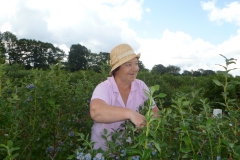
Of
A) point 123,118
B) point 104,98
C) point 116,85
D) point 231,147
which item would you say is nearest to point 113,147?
point 123,118

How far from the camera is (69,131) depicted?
9.11 ft

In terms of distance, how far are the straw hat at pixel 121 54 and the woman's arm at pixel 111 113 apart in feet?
1.64

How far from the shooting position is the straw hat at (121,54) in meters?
2.63

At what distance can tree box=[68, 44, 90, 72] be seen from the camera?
183 ft

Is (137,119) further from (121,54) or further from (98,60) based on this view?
(98,60)

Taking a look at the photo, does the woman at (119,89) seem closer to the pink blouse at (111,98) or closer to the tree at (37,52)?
the pink blouse at (111,98)

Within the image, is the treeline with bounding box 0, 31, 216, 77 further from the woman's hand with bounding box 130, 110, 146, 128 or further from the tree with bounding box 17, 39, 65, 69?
the woman's hand with bounding box 130, 110, 146, 128

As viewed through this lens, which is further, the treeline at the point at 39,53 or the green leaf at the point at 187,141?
the treeline at the point at 39,53

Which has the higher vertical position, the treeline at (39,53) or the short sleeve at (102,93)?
the treeline at (39,53)

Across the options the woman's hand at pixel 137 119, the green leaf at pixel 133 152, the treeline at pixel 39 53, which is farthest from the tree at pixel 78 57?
the green leaf at pixel 133 152

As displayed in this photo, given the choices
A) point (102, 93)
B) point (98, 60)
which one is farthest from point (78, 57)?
point (102, 93)

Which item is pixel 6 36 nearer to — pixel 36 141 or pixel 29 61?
pixel 29 61

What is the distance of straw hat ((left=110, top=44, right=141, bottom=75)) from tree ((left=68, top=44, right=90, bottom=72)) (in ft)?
172

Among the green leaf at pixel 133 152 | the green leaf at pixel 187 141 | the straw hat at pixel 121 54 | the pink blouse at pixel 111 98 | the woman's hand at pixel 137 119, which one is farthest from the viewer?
the straw hat at pixel 121 54
